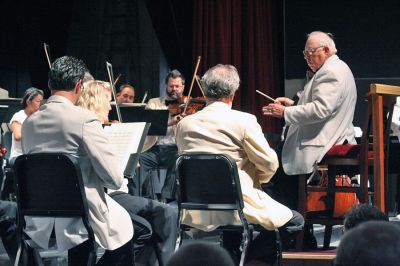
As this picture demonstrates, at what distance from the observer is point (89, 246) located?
291 centimetres

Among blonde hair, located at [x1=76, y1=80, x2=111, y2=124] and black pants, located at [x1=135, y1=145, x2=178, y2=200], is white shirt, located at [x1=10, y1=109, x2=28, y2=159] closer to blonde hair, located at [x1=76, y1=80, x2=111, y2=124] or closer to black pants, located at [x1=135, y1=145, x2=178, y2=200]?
black pants, located at [x1=135, y1=145, x2=178, y2=200]

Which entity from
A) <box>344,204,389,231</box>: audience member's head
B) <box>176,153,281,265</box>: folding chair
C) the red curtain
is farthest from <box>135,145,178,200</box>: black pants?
<box>344,204,389,231</box>: audience member's head

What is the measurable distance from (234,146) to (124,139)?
482mm

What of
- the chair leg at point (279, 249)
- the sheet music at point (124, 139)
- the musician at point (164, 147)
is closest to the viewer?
the chair leg at point (279, 249)

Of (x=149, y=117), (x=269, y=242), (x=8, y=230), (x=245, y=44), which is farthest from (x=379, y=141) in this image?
(x=245, y=44)

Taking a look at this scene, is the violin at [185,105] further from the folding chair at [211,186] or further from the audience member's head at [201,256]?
the audience member's head at [201,256]

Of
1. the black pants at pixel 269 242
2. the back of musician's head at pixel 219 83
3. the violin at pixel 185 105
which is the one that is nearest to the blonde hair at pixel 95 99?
the back of musician's head at pixel 219 83

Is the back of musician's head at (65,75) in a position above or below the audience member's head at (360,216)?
above

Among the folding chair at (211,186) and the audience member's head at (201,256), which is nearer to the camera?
the audience member's head at (201,256)

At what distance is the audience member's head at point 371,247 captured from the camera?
50.8 inches

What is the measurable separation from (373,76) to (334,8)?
74 centimetres

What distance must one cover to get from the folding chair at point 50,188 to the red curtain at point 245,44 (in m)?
4.74

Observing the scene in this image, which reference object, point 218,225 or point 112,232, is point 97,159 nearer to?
point 112,232

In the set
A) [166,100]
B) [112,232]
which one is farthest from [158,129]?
[112,232]
